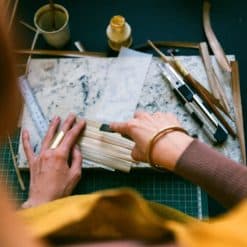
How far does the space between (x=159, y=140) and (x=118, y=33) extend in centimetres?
40

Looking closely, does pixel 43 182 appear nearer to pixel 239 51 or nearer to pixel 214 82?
pixel 214 82

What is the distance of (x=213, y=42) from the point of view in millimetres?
1229

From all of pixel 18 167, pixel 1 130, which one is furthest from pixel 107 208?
pixel 18 167

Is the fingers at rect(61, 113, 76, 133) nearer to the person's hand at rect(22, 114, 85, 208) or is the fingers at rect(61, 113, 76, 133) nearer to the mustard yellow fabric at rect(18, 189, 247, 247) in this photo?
the person's hand at rect(22, 114, 85, 208)

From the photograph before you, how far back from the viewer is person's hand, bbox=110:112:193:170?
84 centimetres

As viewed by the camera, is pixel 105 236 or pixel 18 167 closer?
pixel 105 236

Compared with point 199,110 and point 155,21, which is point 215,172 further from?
point 155,21

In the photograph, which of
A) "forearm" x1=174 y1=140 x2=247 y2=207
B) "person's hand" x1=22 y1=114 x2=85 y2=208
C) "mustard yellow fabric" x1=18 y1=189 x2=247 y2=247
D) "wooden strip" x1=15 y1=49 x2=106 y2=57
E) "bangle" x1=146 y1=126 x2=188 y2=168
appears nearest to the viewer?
"mustard yellow fabric" x1=18 y1=189 x2=247 y2=247

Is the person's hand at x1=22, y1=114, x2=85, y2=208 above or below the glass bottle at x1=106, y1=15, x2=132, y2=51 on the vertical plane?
below

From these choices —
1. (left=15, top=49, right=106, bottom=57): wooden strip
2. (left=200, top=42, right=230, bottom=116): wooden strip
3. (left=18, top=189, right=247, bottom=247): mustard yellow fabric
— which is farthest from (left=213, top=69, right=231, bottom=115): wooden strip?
(left=18, top=189, right=247, bottom=247): mustard yellow fabric

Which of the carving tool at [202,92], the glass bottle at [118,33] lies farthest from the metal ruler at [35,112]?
the carving tool at [202,92]

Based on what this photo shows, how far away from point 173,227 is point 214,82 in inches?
28.1

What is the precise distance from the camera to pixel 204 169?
79cm

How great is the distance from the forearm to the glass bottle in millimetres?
452
